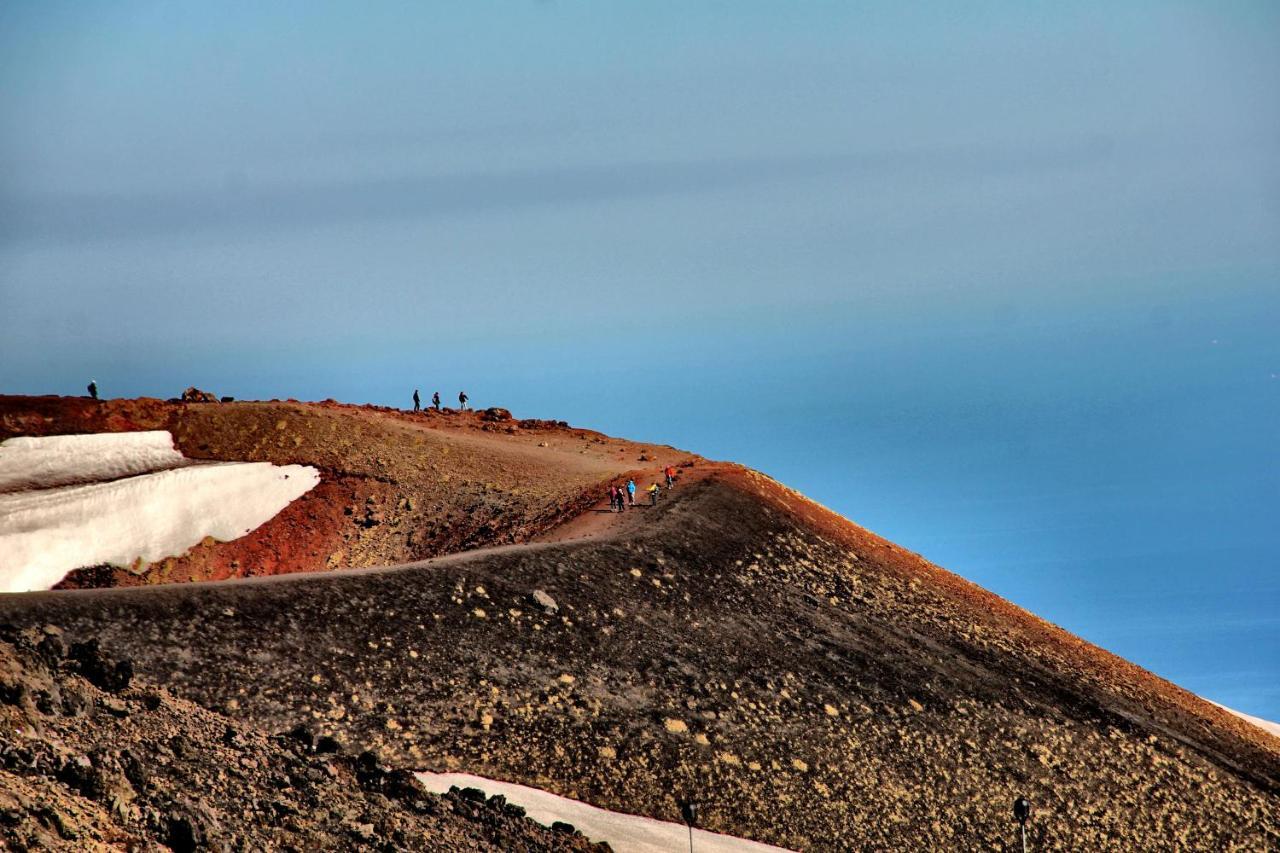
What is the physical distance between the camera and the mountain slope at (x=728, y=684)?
133ft

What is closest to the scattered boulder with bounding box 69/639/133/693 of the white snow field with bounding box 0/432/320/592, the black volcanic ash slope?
the black volcanic ash slope

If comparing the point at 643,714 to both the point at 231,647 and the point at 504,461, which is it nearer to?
the point at 231,647

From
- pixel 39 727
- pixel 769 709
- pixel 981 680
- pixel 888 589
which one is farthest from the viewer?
pixel 888 589

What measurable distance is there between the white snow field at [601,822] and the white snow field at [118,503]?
27.5 metres

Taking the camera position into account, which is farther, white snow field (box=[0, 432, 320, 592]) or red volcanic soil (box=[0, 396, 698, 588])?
Result: red volcanic soil (box=[0, 396, 698, 588])

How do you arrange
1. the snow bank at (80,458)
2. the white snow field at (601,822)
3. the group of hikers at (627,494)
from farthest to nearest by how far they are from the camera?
the snow bank at (80,458)
the group of hikers at (627,494)
the white snow field at (601,822)

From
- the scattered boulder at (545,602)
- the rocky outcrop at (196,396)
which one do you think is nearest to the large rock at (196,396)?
the rocky outcrop at (196,396)

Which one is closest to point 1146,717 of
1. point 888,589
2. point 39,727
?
point 888,589

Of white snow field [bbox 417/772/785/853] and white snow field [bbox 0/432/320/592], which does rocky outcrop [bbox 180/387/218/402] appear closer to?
white snow field [bbox 0/432/320/592]

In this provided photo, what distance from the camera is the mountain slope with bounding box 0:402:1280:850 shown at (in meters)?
40.5

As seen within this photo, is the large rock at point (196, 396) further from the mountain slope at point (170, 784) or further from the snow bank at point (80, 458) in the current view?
the mountain slope at point (170, 784)

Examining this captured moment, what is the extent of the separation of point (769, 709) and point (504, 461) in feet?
86.0

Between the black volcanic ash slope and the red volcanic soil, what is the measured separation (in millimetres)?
8721

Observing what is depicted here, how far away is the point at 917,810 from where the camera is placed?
45188mm
